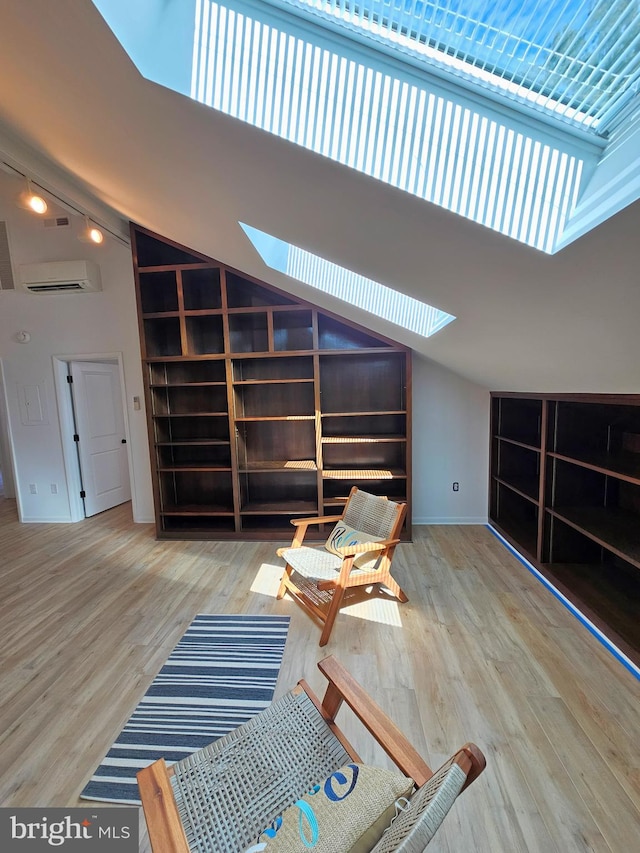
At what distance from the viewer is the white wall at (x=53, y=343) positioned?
3980 mm

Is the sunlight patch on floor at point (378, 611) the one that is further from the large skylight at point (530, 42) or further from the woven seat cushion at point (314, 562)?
the large skylight at point (530, 42)

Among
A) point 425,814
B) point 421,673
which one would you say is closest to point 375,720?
point 425,814

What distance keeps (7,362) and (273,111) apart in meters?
4.71

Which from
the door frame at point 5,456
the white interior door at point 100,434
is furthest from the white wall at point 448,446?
the door frame at point 5,456

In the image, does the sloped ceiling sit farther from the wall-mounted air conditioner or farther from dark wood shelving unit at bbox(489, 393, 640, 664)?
the wall-mounted air conditioner

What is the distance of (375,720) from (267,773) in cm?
37

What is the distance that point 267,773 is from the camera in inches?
44.1

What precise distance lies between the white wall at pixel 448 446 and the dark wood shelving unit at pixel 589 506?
→ 1.99 ft

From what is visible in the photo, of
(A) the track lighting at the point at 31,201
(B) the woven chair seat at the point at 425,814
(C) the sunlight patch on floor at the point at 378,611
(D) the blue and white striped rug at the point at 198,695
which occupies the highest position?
(A) the track lighting at the point at 31,201

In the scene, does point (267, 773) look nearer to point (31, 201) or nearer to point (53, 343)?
point (31, 201)

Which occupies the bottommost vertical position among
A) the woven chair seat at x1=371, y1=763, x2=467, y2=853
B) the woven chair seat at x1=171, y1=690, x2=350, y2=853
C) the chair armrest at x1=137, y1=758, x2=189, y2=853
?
the woven chair seat at x1=171, y1=690, x2=350, y2=853

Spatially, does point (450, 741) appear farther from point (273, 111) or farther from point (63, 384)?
point (63, 384)

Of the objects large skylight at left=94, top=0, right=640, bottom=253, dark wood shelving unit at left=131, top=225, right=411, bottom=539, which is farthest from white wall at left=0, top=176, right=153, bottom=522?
large skylight at left=94, top=0, right=640, bottom=253

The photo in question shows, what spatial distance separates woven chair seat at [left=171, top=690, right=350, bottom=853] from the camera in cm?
100
